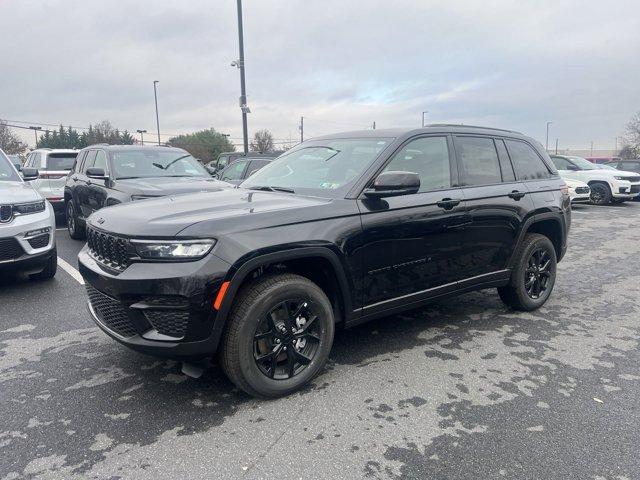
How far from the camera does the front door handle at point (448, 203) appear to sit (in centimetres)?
398

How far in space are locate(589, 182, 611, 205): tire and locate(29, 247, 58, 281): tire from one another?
17210 mm

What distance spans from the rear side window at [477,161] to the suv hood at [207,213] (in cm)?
154

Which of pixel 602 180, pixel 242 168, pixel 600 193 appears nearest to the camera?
pixel 242 168

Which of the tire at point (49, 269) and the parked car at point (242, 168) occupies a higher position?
the parked car at point (242, 168)

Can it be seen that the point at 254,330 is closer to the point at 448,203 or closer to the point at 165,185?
the point at 448,203

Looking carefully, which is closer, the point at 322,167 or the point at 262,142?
the point at 322,167

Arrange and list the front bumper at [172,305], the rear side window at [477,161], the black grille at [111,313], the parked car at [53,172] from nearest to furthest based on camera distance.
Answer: the front bumper at [172,305] < the black grille at [111,313] < the rear side window at [477,161] < the parked car at [53,172]

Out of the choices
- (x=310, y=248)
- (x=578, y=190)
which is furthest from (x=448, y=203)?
(x=578, y=190)

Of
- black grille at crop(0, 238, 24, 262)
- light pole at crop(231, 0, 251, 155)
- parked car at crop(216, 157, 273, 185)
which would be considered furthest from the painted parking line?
light pole at crop(231, 0, 251, 155)

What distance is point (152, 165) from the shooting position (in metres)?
8.05

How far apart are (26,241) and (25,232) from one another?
10 centimetres

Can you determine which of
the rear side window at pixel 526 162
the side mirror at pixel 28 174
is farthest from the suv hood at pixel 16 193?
the rear side window at pixel 526 162

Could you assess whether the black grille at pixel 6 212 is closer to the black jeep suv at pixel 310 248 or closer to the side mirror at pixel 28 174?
the side mirror at pixel 28 174

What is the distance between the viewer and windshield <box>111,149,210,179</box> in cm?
779
